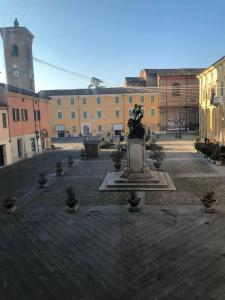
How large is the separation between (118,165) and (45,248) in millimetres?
11601

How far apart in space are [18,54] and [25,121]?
15.2m

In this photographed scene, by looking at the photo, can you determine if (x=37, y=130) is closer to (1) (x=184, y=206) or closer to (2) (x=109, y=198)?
(2) (x=109, y=198)

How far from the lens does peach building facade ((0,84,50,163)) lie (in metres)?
27.1

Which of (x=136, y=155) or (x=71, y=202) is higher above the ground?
(x=136, y=155)

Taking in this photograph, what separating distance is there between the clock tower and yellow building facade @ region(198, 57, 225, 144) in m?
25.4

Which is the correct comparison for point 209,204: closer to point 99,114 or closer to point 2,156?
point 2,156

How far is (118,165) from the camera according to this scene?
65.5 ft

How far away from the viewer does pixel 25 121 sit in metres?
31.0

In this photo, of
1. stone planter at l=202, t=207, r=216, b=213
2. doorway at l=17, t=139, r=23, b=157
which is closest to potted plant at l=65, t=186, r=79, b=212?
stone planter at l=202, t=207, r=216, b=213

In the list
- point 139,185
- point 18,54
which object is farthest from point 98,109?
point 139,185

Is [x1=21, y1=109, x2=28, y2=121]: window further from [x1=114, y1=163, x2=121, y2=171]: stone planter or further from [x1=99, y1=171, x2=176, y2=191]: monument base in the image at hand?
[x1=99, y1=171, x2=176, y2=191]: monument base

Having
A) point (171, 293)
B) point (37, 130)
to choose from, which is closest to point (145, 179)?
point (171, 293)

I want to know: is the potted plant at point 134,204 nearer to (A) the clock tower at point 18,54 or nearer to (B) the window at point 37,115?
(B) the window at point 37,115

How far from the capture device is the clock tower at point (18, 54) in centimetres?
4047
